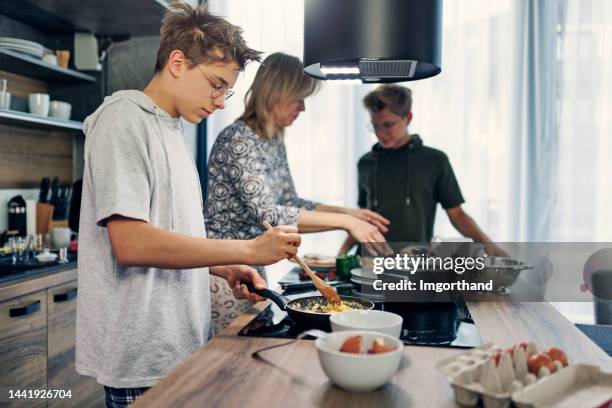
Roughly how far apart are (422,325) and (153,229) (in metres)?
0.72

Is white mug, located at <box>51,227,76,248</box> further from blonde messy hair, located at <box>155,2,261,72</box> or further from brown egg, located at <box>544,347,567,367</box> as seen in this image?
brown egg, located at <box>544,347,567,367</box>

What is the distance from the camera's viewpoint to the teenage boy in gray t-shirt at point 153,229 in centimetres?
119

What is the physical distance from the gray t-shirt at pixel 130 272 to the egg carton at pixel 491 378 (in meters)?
0.66

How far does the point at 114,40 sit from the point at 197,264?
2.70 metres

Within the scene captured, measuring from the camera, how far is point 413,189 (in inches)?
121

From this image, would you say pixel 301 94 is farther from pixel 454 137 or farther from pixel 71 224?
pixel 454 137

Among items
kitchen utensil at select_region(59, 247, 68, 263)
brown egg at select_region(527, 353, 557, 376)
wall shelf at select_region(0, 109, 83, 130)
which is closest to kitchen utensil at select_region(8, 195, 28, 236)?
wall shelf at select_region(0, 109, 83, 130)

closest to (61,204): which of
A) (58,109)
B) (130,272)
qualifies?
(58,109)

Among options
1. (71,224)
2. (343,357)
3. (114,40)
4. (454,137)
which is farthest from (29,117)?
(454,137)

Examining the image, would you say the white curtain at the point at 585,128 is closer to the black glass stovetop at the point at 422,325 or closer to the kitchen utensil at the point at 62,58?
the black glass stovetop at the point at 422,325

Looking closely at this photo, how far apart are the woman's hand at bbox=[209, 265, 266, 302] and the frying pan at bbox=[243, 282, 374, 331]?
17 millimetres

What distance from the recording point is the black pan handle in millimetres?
1429

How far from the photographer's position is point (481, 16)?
3.84 meters

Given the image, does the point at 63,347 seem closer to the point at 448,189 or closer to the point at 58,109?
→ the point at 58,109
